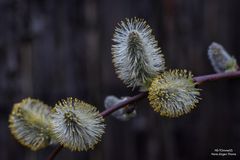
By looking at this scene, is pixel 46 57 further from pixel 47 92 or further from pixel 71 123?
pixel 71 123

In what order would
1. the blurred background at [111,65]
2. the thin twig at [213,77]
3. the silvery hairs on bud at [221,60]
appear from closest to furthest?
the thin twig at [213,77], the silvery hairs on bud at [221,60], the blurred background at [111,65]

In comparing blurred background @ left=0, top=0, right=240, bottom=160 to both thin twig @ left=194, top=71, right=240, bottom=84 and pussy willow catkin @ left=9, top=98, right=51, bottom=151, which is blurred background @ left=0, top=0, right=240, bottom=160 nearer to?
pussy willow catkin @ left=9, top=98, right=51, bottom=151

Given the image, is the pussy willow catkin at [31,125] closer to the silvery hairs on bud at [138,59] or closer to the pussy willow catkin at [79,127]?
the pussy willow catkin at [79,127]

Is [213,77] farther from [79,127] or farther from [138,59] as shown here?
[79,127]

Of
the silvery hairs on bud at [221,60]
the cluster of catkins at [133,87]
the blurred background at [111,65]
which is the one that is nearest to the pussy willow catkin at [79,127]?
the cluster of catkins at [133,87]

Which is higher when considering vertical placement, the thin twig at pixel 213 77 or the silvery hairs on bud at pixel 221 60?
the silvery hairs on bud at pixel 221 60

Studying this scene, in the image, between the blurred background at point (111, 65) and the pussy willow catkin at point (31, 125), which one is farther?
the blurred background at point (111, 65)

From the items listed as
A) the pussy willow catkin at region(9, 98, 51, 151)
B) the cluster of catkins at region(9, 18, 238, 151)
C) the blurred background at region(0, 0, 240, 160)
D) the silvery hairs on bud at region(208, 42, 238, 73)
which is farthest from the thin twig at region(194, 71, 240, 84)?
the blurred background at region(0, 0, 240, 160)
